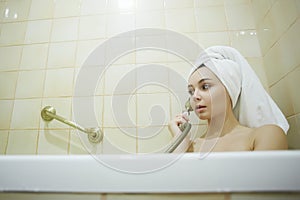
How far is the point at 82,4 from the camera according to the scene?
1225mm

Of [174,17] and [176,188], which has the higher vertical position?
[174,17]

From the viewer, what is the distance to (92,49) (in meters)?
1.12

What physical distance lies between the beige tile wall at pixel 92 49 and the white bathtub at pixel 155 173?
59 centimetres

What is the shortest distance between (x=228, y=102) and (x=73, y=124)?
72cm

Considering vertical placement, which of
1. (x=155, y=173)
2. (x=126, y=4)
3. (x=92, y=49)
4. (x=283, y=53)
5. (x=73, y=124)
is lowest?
(x=155, y=173)

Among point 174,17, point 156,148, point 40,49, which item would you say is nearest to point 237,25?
point 174,17

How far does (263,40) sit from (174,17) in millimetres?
514

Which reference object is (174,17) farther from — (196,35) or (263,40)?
(263,40)

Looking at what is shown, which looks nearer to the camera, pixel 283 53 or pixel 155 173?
pixel 155 173

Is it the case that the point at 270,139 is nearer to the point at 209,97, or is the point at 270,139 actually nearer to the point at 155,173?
the point at 209,97

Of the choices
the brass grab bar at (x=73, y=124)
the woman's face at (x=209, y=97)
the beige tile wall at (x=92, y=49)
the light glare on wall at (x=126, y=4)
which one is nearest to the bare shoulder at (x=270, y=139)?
the woman's face at (x=209, y=97)

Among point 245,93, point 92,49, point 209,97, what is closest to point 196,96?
point 209,97

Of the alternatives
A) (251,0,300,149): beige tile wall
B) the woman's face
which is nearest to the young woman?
the woman's face

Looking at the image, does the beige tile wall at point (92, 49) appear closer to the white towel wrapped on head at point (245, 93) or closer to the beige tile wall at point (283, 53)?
the beige tile wall at point (283, 53)
